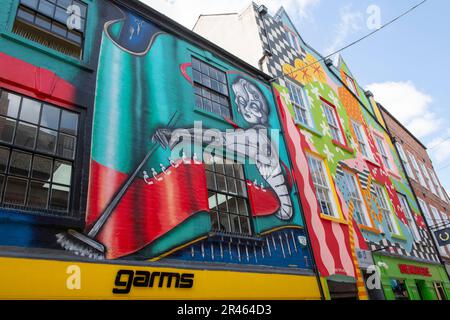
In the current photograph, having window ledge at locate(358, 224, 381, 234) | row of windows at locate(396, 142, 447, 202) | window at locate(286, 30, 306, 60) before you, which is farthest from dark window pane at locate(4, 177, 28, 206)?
row of windows at locate(396, 142, 447, 202)

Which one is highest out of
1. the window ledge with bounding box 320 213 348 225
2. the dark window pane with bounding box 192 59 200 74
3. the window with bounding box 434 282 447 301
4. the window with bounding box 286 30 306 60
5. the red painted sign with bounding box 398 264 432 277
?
the window with bounding box 286 30 306 60

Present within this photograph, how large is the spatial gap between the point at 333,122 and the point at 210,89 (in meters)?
6.96

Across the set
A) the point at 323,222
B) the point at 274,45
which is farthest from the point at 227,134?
the point at 274,45

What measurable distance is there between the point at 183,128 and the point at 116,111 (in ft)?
5.05

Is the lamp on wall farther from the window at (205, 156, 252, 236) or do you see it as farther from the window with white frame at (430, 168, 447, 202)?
the window with white frame at (430, 168, 447, 202)

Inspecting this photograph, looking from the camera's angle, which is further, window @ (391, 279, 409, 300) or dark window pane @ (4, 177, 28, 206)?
window @ (391, 279, 409, 300)

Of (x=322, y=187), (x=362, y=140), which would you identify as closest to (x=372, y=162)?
(x=362, y=140)

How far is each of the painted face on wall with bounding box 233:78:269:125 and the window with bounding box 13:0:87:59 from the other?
4393mm

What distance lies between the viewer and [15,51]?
18.1 ft

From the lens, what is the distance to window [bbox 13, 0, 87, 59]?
619 cm

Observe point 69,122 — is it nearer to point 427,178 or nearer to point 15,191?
point 15,191

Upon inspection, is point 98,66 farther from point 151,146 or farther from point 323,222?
point 323,222

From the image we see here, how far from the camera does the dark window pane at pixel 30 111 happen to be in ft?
17.2

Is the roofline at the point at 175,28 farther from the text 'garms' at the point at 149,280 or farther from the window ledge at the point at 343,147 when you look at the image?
the text 'garms' at the point at 149,280
